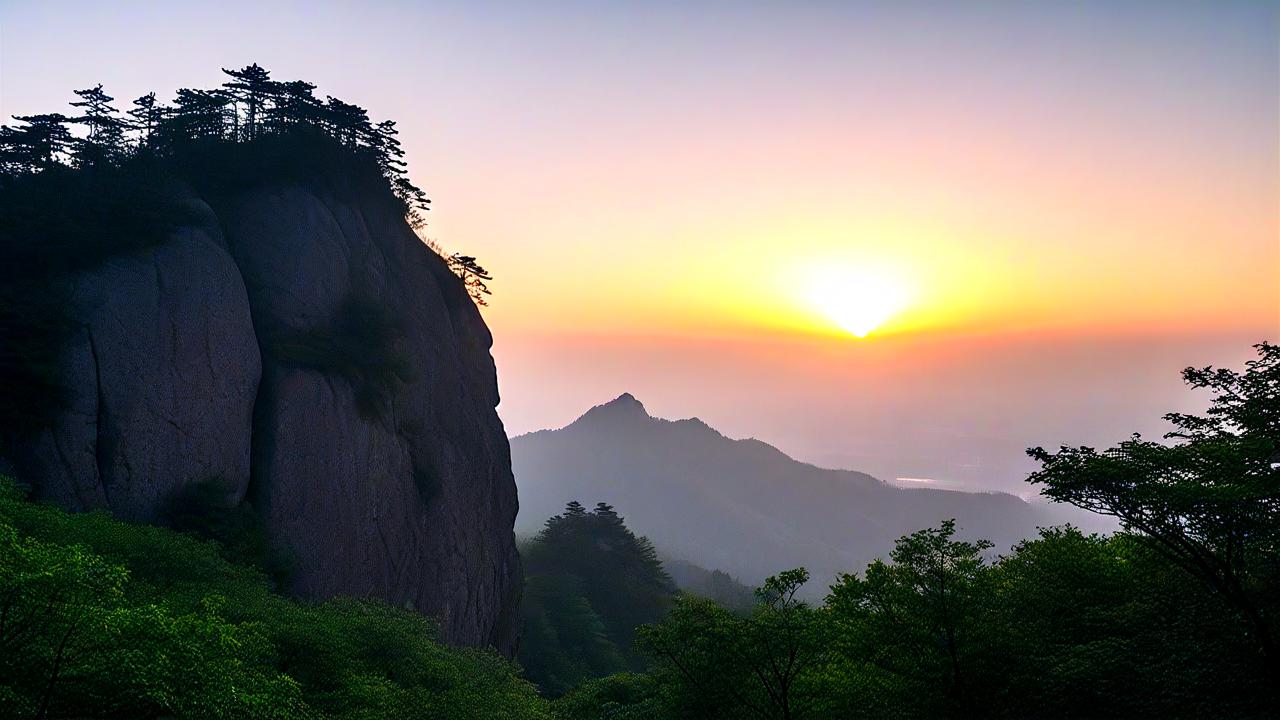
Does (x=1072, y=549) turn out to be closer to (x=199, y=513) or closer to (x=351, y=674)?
(x=351, y=674)

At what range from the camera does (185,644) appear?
642 inches

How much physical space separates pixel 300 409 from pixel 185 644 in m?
27.6

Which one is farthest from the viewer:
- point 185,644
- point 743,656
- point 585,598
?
point 585,598

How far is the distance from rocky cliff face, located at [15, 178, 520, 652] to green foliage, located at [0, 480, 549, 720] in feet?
20.3

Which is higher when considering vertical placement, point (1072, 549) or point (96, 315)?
point (96, 315)

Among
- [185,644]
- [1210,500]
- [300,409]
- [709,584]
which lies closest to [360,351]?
[300,409]

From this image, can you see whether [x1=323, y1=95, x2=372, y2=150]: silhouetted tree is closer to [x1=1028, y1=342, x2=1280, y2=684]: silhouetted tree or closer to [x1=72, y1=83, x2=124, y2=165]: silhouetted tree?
[x1=72, y1=83, x2=124, y2=165]: silhouetted tree

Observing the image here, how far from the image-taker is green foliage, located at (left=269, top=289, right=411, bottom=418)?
4391 centimetres

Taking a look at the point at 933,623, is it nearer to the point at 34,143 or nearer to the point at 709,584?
the point at 34,143

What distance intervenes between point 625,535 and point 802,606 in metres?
75.2

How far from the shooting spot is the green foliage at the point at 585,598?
73.1 meters

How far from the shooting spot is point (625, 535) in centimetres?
10156

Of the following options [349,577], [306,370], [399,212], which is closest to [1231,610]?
[349,577]

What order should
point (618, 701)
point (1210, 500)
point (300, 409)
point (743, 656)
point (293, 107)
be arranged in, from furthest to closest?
point (293, 107)
point (300, 409)
point (618, 701)
point (743, 656)
point (1210, 500)
